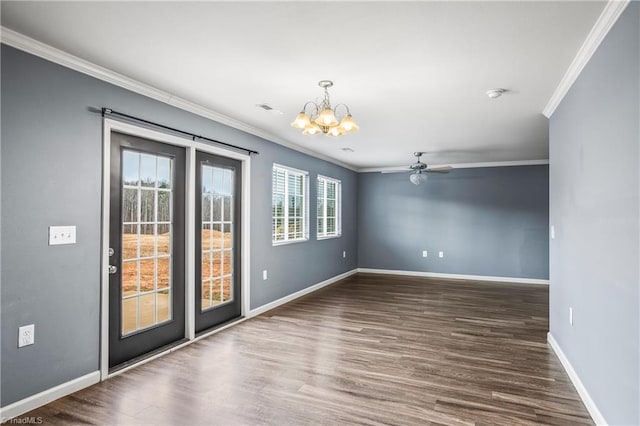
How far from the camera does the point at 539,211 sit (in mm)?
7441

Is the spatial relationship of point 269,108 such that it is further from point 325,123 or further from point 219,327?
point 219,327

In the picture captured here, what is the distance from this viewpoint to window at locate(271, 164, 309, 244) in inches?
224

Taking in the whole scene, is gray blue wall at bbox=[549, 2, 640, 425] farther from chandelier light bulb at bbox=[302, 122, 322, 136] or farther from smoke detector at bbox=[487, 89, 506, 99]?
chandelier light bulb at bbox=[302, 122, 322, 136]

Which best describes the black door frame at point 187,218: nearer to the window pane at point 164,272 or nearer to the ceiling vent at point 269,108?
the window pane at point 164,272

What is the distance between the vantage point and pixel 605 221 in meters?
2.27

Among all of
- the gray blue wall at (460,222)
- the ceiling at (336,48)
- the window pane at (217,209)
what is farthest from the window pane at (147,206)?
the gray blue wall at (460,222)

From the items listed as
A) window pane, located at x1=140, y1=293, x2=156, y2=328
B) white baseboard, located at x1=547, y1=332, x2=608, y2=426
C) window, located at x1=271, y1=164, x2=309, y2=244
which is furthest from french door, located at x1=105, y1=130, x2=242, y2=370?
white baseboard, located at x1=547, y1=332, x2=608, y2=426

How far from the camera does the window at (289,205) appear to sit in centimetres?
568

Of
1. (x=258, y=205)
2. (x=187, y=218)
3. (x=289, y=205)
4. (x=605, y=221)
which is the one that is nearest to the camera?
(x=605, y=221)

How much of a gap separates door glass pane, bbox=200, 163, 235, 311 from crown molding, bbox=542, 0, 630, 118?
138 inches

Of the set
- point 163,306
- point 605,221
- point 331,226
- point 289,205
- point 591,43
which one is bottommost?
point 163,306

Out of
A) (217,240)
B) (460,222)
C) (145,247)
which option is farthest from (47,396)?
(460,222)

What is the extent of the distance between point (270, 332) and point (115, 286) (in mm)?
1741

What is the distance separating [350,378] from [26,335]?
2.33 meters
